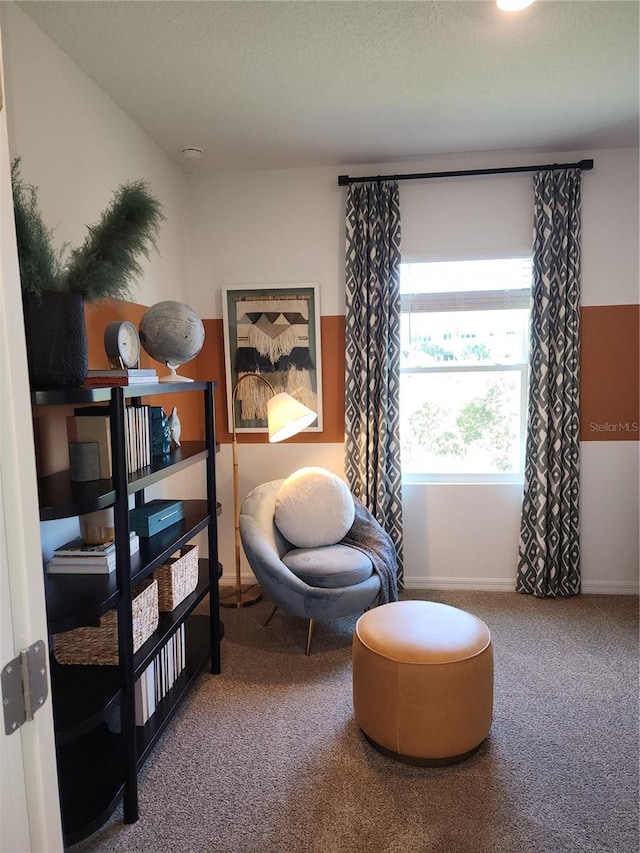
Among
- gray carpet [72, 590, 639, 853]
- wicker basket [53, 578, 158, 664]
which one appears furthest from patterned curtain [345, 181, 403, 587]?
wicker basket [53, 578, 158, 664]

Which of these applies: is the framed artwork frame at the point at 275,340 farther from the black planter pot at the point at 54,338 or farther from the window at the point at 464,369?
the black planter pot at the point at 54,338

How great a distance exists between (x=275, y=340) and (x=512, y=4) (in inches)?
82.9

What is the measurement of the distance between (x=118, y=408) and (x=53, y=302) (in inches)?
13.8

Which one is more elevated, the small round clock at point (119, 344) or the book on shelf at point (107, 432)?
the small round clock at point (119, 344)

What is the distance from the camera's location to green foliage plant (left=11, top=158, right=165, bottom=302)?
1.45m

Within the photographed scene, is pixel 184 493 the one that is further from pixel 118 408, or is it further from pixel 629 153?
pixel 629 153

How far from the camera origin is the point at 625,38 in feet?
6.96

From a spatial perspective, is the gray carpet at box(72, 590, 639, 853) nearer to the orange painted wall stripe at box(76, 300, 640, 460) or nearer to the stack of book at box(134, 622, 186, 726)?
the stack of book at box(134, 622, 186, 726)

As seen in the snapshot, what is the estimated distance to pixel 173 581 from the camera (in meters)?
2.21

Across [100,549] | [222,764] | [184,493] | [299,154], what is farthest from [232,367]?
[222,764]

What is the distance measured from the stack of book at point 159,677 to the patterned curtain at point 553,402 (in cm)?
224

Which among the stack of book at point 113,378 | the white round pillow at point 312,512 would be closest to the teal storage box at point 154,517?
the stack of book at point 113,378

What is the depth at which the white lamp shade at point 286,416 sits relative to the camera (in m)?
3.00

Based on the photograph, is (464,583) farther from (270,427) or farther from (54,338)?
(54,338)
